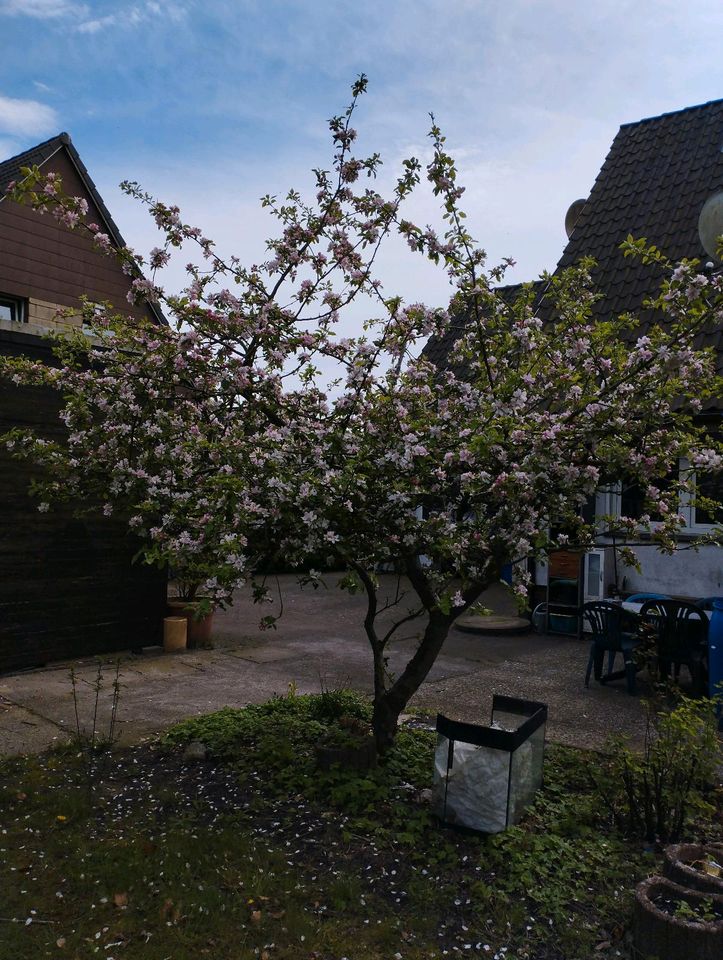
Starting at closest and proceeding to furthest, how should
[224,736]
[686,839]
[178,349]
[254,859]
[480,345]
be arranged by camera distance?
[254,859]
[686,839]
[178,349]
[480,345]
[224,736]

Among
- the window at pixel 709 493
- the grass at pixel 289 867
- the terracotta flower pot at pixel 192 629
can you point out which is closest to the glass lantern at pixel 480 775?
the grass at pixel 289 867

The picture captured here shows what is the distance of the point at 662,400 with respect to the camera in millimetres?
4316

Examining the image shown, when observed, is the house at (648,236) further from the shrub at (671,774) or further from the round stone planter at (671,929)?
the round stone planter at (671,929)

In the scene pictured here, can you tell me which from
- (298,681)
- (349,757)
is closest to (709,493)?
(298,681)

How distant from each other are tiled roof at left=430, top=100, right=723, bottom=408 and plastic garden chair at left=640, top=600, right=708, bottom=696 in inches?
200

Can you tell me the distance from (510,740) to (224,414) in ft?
8.37

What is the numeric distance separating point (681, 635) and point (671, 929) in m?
4.57

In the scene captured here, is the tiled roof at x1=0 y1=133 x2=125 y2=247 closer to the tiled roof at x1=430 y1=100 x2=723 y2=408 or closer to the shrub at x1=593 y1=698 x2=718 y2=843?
the tiled roof at x1=430 y1=100 x2=723 y2=408

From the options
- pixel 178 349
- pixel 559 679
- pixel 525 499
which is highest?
pixel 178 349

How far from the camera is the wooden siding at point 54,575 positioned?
8547 millimetres

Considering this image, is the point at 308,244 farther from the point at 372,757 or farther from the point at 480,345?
the point at 372,757

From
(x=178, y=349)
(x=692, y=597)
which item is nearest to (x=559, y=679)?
(x=692, y=597)

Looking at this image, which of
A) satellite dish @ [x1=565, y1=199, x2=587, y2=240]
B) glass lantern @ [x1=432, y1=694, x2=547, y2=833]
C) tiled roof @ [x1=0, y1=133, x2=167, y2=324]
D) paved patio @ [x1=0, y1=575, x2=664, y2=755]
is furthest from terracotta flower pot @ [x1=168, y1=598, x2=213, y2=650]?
satellite dish @ [x1=565, y1=199, x2=587, y2=240]

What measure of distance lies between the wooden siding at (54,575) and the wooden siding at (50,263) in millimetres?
Answer: 5896
